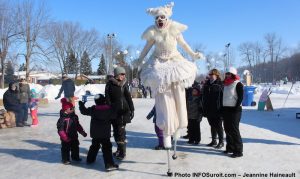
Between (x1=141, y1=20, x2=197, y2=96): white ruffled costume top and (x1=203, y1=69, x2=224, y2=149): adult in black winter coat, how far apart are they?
5.39 feet

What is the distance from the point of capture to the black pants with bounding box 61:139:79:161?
610 cm

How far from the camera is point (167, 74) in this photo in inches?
202

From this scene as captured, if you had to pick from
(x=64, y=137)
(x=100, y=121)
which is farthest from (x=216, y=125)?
(x=64, y=137)

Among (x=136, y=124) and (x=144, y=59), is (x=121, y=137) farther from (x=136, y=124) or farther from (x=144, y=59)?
(x=136, y=124)

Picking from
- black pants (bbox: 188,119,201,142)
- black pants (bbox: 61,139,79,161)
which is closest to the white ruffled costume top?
black pants (bbox: 61,139,79,161)

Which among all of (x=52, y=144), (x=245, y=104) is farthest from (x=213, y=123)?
(x=245, y=104)

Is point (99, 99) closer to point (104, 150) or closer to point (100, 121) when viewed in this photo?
point (100, 121)

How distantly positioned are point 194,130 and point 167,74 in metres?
2.85

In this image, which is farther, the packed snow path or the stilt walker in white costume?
the packed snow path

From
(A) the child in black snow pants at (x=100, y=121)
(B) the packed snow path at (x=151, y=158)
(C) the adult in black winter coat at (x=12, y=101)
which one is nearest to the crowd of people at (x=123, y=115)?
(A) the child in black snow pants at (x=100, y=121)

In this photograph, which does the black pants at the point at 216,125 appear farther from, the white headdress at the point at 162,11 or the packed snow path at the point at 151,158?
the white headdress at the point at 162,11

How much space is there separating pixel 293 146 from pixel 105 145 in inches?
158

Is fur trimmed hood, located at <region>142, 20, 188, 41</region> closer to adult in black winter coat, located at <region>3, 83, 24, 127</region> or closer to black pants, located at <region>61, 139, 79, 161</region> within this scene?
black pants, located at <region>61, 139, 79, 161</region>

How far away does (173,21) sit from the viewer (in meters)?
5.66
